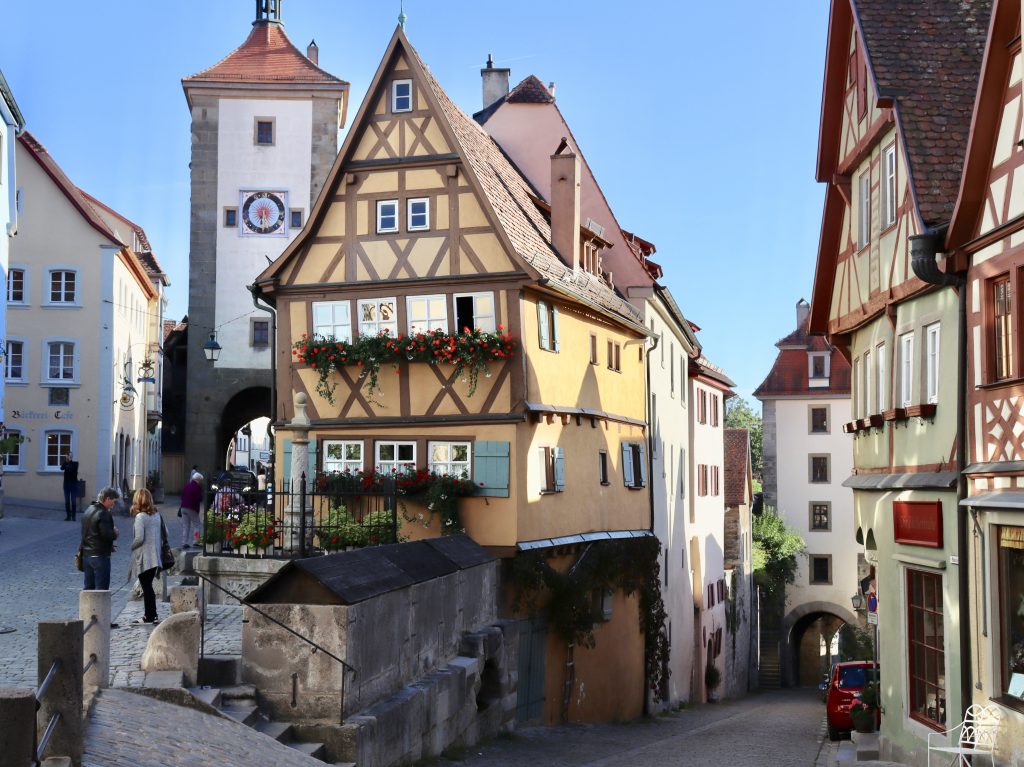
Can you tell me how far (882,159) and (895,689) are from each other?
7.02 metres

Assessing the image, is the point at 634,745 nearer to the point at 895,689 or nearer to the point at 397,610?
the point at 895,689

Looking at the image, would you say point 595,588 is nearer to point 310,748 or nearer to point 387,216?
point 387,216

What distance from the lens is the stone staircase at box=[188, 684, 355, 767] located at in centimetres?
1248

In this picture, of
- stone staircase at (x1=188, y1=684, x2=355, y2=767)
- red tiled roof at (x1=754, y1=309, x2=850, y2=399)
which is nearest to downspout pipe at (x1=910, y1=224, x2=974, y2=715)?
stone staircase at (x1=188, y1=684, x2=355, y2=767)

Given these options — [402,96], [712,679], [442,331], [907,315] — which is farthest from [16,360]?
[907,315]

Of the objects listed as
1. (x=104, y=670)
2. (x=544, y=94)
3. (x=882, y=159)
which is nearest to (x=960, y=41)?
(x=882, y=159)

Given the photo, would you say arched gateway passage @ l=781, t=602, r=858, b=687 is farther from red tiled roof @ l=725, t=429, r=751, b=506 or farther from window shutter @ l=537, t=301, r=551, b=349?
window shutter @ l=537, t=301, r=551, b=349

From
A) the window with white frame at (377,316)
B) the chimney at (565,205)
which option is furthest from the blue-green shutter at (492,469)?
the chimney at (565,205)

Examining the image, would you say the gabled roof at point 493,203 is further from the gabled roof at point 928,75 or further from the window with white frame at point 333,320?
the gabled roof at point 928,75

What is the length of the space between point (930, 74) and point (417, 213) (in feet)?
31.6

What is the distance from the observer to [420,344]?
23.2 metres

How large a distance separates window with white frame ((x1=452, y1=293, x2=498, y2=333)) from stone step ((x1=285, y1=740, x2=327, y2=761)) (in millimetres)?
11472

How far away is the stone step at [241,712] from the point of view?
487 inches

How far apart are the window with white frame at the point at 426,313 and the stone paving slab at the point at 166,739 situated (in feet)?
40.4
